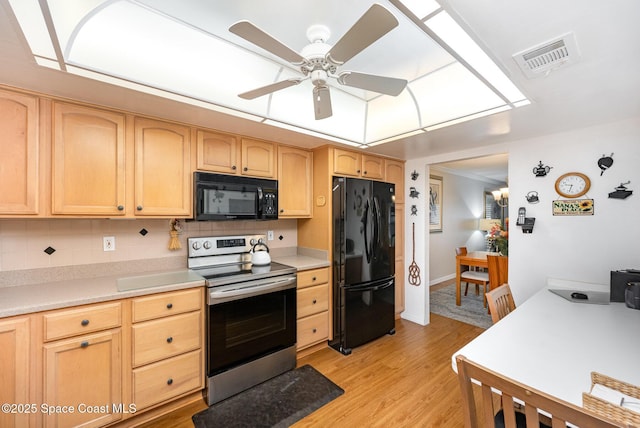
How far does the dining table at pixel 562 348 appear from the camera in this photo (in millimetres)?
1039

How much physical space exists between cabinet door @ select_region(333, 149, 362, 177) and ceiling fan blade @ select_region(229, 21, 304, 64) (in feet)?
5.30

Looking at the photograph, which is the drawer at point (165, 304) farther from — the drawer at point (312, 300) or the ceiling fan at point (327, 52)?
the ceiling fan at point (327, 52)

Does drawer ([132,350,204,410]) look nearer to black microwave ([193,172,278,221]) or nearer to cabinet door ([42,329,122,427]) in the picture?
cabinet door ([42,329,122,427])

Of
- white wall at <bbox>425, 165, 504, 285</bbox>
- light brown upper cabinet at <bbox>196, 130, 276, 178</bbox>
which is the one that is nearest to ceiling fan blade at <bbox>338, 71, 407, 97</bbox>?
light brown upper cabinet at <bbox>196, 130, 276, 178</bbox>

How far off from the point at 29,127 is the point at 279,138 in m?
1.70

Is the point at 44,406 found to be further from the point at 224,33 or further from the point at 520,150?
the point at 520,150

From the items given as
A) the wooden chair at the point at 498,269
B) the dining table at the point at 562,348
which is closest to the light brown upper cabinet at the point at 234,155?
the dining table at the point at 562,348

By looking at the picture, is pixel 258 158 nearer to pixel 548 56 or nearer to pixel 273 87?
pixel 273 87

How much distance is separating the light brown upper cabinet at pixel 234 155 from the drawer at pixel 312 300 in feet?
3.98

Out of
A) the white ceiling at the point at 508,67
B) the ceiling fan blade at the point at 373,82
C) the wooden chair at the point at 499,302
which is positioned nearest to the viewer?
the white ceiling at the point at 508,67

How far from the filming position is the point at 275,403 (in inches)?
80.0

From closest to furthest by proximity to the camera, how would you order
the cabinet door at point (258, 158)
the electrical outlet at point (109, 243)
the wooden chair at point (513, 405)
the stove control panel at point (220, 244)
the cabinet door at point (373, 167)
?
the wooden chair at point (513, 405), the electrical outlet at point (109, 243), the stove control panel at point (220, 244), the cabinet door at point (258, 158), the cabinet door at point (373, 167)

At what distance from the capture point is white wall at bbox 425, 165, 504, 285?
528 centimetres

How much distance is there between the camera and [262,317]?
7.50ft
